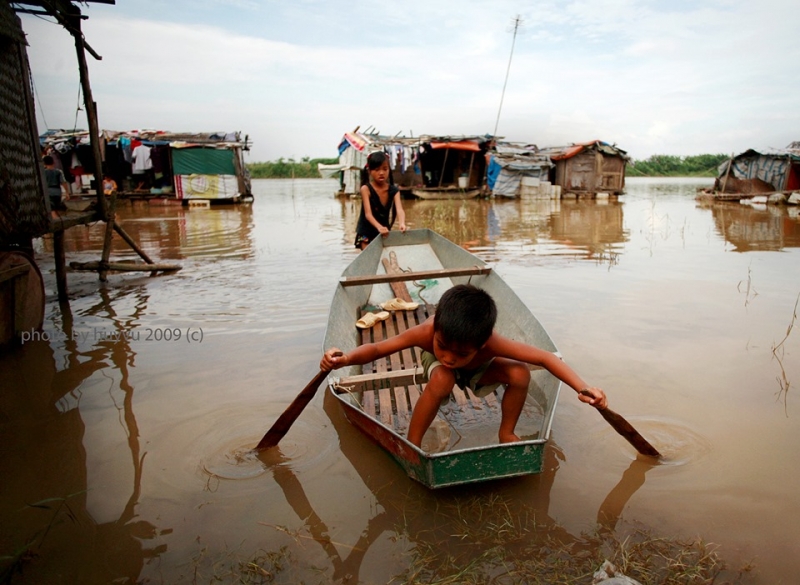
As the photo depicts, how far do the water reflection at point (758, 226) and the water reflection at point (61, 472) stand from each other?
8755mm

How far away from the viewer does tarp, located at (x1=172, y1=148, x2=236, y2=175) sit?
55.7 ft

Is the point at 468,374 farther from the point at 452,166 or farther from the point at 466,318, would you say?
the point at 452,166

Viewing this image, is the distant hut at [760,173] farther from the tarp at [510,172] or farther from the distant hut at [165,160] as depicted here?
the distant hut at [165,160]

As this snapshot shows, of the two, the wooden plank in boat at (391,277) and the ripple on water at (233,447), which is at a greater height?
the wooden plank in boat at (391,277)

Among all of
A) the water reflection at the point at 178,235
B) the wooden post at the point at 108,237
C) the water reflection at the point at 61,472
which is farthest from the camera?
the water reflection at the point at 178,235

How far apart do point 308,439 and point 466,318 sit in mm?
1286

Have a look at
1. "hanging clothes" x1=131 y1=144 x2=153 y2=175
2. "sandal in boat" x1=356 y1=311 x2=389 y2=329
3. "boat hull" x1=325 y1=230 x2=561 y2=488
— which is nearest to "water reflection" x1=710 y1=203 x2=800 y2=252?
"boat hull" x1=325 y1=230 x2=561 y2=488

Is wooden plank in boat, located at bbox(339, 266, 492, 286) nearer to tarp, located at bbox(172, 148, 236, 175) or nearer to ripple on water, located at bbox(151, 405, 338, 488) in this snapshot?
ripple on water, located at bbox(151, 405, 338, 488)

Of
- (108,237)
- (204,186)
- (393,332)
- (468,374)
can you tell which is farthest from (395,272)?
(204,186)

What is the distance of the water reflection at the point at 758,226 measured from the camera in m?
8.67

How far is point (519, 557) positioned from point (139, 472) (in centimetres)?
177

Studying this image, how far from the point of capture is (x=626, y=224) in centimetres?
1207

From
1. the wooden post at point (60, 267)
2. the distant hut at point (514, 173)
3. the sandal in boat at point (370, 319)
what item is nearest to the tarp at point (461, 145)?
the distant hut at point (514, 173)

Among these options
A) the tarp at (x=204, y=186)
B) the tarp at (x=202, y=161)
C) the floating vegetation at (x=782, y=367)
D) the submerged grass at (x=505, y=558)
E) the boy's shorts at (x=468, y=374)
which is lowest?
the submerged grass at (x=505, y=558)
